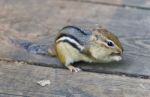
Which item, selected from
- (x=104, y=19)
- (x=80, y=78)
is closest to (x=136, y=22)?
(x=104, y=19)

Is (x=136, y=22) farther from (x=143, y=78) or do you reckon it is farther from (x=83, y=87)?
(x=83, y=87)

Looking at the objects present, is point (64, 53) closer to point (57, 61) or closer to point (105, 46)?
point (57, 61)

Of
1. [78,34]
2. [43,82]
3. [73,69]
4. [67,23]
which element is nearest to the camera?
[43,82]

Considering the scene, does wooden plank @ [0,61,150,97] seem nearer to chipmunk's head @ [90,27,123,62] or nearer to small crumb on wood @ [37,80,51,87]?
small crumb on wood @ [37,80,51,87]

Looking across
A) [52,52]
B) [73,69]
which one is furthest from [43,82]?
[52,52]

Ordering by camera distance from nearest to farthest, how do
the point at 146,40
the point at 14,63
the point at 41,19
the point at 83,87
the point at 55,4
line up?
the point at 83,87
the point at 14,63
the point at 146,40
the point at 41,19
the point at 55,4

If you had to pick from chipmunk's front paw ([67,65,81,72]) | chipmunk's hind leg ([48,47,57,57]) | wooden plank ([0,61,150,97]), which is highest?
chipmunk's hind leg ([48,47,57,57])

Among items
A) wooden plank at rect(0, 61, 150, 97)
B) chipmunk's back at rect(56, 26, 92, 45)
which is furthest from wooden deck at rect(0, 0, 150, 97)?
chipmunk's back at rect(56, 26, 92, 45)
